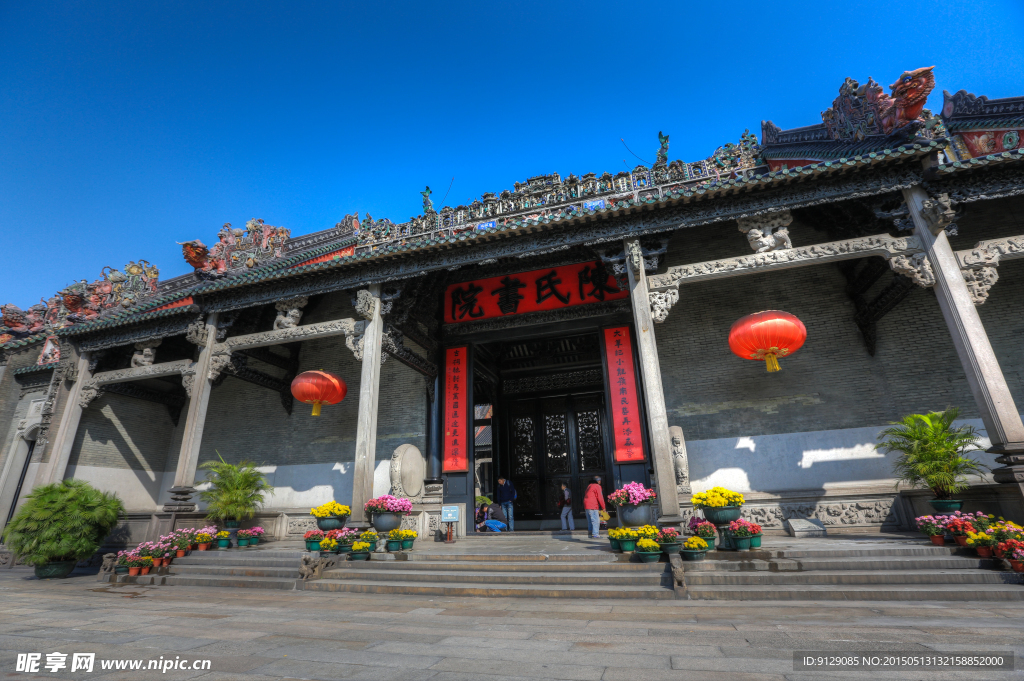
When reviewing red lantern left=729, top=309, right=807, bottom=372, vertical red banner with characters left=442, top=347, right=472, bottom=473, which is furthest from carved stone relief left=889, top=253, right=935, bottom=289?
vertical red banner with characters left=442, top=347, right=472, bottom=473

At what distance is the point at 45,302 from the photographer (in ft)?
47.8

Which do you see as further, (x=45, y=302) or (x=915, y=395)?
(x=45, y=302)

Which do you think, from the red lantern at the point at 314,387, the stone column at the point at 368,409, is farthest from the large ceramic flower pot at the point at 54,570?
the stone column at the point at 368,409

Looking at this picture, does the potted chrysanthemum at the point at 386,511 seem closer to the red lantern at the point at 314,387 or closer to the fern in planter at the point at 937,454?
the red lantern at the point at 314,387

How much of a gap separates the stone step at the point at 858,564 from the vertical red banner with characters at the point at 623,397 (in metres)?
3.84

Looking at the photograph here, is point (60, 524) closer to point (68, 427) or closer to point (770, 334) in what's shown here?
point (68, 427)

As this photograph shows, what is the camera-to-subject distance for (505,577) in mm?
5707

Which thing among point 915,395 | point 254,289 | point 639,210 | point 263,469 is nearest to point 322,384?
point 254,289

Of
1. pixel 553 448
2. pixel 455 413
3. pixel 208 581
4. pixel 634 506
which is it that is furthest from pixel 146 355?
pixel 634 506

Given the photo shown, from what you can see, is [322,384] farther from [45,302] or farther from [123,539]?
[45,302]

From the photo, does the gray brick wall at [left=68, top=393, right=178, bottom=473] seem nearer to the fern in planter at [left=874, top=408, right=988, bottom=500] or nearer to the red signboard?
the red signboard

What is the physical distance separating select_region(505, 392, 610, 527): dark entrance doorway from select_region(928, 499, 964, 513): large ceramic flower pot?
6948 mm

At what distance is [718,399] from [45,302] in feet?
64.4

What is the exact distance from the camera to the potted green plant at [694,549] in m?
5.66
